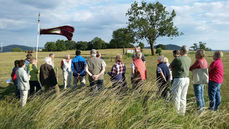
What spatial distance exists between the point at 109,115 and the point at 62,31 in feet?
24.5

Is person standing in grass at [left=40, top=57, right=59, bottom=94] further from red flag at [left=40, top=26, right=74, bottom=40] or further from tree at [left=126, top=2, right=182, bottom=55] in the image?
tree at [left=126, top=2, right=182, bottom=55]

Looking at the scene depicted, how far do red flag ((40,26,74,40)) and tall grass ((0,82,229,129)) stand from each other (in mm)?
5866

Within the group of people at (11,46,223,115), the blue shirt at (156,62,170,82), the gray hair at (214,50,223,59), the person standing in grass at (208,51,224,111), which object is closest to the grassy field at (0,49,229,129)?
the group of people at (11,46,223,115)

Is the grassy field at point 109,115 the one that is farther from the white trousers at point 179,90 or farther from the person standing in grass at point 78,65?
the person standing in grass at point 78,65

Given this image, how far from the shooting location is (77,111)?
3.87m

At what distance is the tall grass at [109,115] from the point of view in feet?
11.1

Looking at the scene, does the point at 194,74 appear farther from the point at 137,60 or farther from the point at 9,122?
the point at 9,122

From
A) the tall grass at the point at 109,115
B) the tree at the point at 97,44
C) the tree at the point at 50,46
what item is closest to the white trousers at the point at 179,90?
the tall grass at the point at 109,115

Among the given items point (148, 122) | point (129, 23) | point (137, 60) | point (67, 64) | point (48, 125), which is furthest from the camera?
point (129, 23)

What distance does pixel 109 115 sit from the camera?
11.3 feet

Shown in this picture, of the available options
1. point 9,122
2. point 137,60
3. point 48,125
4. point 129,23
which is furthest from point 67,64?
point 129,23

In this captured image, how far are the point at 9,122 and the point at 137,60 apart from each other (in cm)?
387

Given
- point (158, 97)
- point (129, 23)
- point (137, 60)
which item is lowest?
point (158, 97)

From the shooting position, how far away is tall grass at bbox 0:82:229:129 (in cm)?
337
